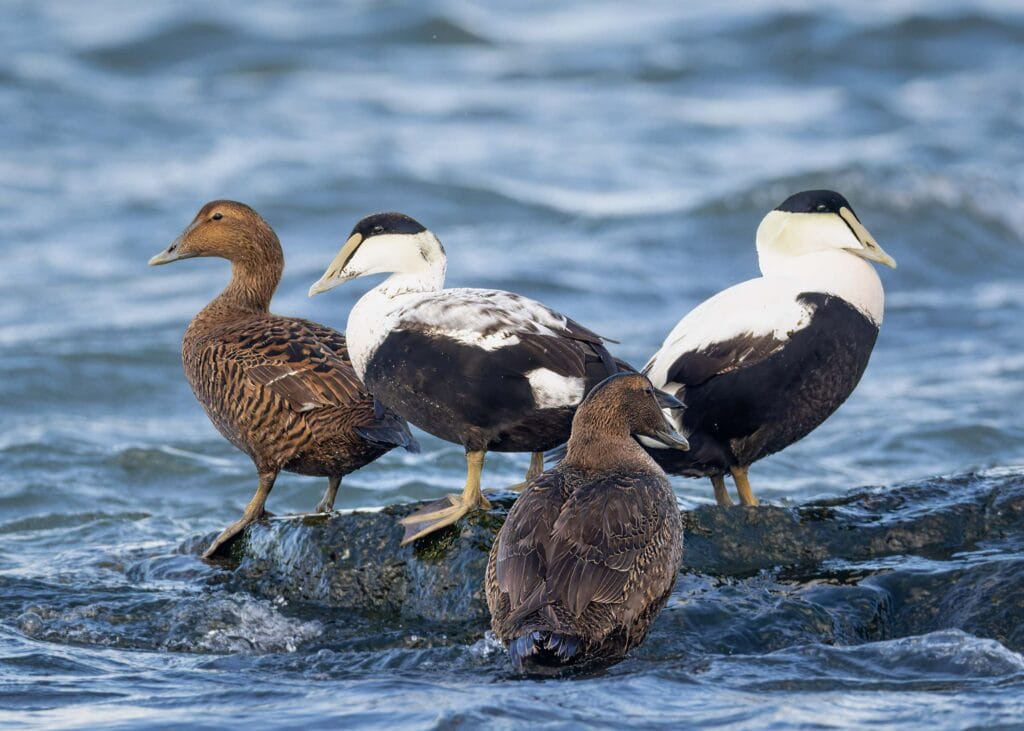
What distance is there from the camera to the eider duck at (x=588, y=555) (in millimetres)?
4625

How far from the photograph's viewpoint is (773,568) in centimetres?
565

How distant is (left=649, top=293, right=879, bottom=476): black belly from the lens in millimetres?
5961

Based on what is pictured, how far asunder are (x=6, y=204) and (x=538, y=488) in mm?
11339

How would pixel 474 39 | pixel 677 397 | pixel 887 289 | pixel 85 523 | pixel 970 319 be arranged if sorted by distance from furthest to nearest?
pixel 474 39 → pixel 887 289 → pixel 970 319 → pixel 85 523 → pixel 677 397

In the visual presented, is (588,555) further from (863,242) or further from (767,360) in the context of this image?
(863,242)

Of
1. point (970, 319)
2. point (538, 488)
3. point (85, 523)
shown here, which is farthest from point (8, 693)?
point (970, 319)

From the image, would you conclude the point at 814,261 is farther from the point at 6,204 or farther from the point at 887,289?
the point at 6,204

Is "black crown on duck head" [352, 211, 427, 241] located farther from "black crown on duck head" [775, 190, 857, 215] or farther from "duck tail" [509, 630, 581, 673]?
"duck tail" [509, 630, 581, 673]

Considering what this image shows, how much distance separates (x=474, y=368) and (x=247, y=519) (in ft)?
4.44

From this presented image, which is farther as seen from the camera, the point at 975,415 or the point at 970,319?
the point at 970,319

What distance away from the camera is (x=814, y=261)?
6285 mm

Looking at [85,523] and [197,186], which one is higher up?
[197,186]

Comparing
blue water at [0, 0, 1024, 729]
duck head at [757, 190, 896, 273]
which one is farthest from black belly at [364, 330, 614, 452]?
duck head at [757, 190, 896, 273]

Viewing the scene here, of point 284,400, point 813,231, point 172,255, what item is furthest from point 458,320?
point 172,255
